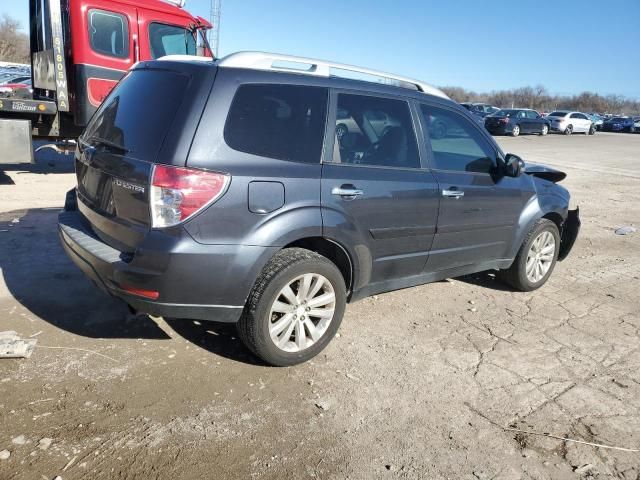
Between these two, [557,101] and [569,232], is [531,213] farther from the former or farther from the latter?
[557,101]

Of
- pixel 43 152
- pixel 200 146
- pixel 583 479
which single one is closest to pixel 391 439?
pixel 583 479

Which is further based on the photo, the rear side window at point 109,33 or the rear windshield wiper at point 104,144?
the rear side window at point 109,33

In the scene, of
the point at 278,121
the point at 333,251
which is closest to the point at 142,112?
the point at 278,121

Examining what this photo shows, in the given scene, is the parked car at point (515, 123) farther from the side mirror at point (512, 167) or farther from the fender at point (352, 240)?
the fender at point (352, 240)

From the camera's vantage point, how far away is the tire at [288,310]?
3152 mm

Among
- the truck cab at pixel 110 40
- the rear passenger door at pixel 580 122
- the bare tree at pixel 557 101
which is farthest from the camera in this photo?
the bare tree at pixel 557 101

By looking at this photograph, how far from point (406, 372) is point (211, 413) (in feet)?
4.25

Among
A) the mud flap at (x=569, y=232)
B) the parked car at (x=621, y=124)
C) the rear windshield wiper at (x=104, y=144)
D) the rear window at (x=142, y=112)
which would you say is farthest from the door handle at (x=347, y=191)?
the parked car at (x=621, y=124)

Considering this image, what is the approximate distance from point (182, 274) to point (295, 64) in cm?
154

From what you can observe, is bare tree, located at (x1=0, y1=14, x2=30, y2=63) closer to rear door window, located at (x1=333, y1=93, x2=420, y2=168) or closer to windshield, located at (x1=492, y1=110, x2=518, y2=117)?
windshield, located at (x1=492, y1=110, x2=518, y2=117)

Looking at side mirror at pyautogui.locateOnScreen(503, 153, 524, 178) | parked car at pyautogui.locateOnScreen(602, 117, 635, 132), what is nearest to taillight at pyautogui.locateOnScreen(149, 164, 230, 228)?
side mirror at pyautogui.locateOnScreen(503, 153, 524, 178)

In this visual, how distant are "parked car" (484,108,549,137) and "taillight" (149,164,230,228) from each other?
27980 mm

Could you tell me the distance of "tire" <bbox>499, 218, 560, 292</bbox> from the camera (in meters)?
4.92

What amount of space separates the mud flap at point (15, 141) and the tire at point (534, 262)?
7.17 m
